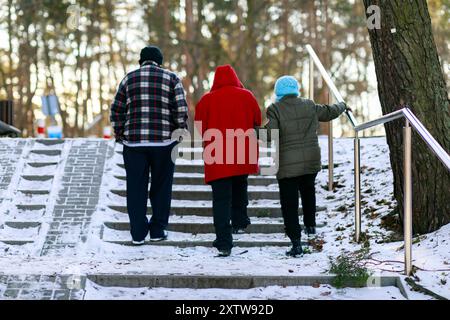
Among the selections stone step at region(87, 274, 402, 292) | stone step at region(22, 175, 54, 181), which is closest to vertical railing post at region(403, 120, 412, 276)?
stone step at region(87, 274, 402, 292)

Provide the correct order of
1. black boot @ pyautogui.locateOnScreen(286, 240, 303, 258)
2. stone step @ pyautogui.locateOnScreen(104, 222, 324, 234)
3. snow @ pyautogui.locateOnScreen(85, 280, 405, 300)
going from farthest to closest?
stone step @ pyautogui.locateOnScreen(104, 222, 324, 234) → black boot @ pyautogui.locateOnScreen(286, 240, 303, 258) → snow @ pyautogui.locateOnScreen(85, 280, 405, 300)

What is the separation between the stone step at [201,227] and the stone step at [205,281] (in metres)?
1.78

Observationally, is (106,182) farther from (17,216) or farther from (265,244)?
(265,244)

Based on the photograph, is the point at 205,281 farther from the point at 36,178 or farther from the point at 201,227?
the point at 36,178

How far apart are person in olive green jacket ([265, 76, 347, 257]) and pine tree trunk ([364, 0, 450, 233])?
62 cm

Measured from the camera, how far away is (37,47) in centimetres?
2461

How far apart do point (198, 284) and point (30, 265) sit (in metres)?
1.27

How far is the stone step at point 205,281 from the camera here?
481cm

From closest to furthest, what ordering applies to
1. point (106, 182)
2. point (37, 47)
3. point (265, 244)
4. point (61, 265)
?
point (61, 265) → point (265, 244) → point (106, 182) → point (37, 47)

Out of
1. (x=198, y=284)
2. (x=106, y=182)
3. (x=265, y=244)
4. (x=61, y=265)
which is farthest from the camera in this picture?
(x=106, y=182)

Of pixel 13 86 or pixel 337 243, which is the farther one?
pixel 13 86

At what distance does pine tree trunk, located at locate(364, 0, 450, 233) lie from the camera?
5555mm

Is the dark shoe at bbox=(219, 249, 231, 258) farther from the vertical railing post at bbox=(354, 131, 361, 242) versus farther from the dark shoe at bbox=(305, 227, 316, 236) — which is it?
the vertical railing post at bbox=(354, 131, 361, 242)
